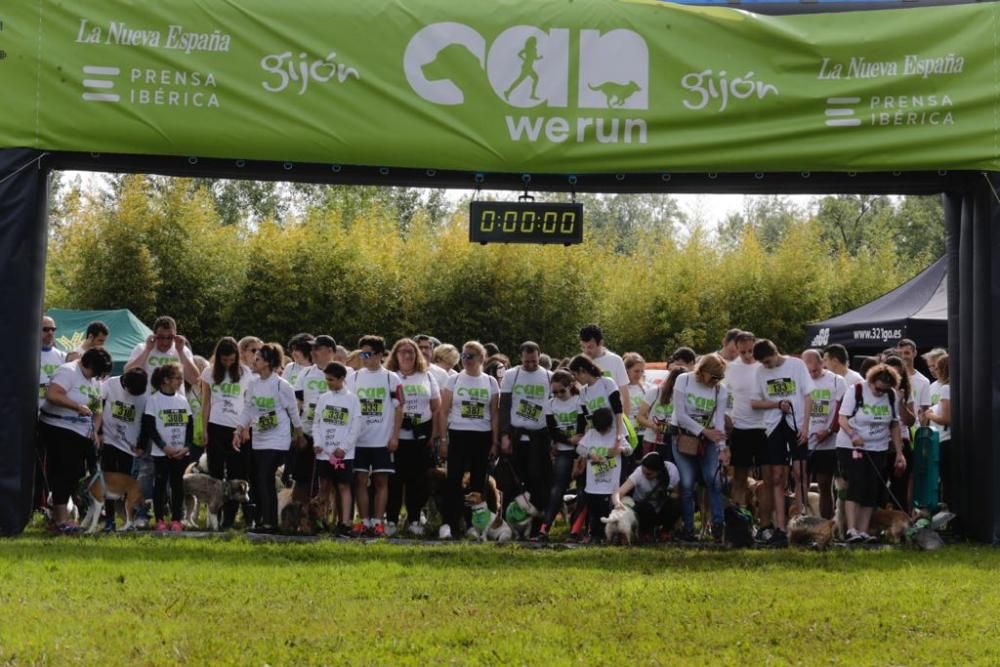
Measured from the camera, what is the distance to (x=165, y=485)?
12.5 meters

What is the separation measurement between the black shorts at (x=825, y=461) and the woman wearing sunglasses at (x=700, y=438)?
5.19 feet

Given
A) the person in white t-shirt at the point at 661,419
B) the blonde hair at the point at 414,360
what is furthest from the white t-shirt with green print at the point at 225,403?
the person in white t-shirt at the point at 661,419

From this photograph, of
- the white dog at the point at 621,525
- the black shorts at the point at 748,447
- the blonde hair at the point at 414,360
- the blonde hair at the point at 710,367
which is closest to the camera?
the white dog at the point at 621,525

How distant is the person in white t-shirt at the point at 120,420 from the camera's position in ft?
39.9

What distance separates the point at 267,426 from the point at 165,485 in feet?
4.35

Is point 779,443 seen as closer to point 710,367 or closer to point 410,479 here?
point 710,367

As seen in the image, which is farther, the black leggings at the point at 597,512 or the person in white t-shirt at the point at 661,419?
the person in white t-shirt at the point at 661,419

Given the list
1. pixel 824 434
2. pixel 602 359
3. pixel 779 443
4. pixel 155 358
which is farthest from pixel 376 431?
pixel 824 434

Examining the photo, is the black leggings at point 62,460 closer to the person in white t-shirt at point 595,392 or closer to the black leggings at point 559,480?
the black leggings at point 559,480

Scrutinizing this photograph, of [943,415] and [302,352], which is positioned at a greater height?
[302,352]

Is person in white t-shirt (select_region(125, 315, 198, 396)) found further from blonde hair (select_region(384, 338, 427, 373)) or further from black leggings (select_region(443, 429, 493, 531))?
black leggings (select_region(443, 429, 493, 531))

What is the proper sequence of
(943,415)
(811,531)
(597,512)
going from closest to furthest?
(811,531)
(597,512)
(943,415)

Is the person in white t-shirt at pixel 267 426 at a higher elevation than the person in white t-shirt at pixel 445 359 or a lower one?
lower

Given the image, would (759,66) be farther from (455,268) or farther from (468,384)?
(455,268)
